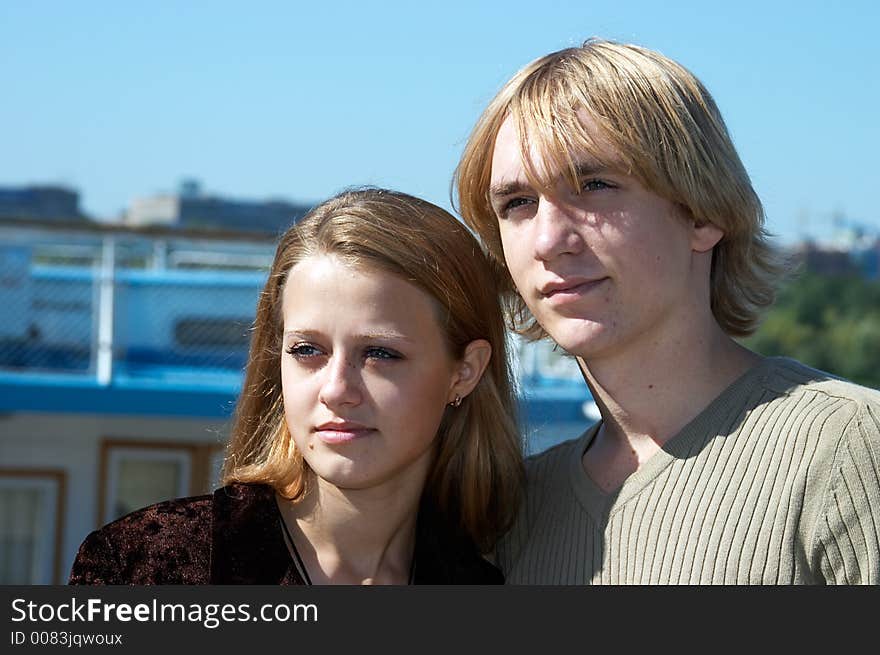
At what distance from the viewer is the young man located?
2.50m

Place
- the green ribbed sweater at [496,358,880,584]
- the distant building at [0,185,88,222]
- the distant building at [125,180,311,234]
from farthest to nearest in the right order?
the distant building at [0,185,88,222] < the distant building at [125,180,311,234] < the green ribbed sweater at [496,358,880,584]

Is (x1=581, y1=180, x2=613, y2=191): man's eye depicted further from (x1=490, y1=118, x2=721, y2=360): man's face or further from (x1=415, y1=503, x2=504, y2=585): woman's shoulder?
(x1=415, y1=503, x2=504, y2=585): woman's shoulder

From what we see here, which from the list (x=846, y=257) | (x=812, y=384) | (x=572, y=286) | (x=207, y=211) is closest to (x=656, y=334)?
(x=572, y=286)

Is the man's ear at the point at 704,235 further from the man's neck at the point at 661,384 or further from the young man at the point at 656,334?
the man's neck at the point at 661,384

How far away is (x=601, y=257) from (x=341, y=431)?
65 centimetres

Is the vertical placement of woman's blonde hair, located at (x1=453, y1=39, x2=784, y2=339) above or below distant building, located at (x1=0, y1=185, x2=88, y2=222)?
below

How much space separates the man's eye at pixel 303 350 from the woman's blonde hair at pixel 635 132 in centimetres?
55

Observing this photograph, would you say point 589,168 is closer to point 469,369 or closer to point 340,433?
point 469,369

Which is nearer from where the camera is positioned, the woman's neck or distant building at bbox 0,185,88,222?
the woman's neck

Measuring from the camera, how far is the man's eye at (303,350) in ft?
8.89

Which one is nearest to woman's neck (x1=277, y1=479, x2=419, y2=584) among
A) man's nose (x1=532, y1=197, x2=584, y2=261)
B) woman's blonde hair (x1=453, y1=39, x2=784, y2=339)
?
man's nose (x1=532, y1=197, x2=584, y2=261)

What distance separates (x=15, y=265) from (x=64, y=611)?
7.63 m

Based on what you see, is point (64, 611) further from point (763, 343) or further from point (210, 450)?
point (763, 343)

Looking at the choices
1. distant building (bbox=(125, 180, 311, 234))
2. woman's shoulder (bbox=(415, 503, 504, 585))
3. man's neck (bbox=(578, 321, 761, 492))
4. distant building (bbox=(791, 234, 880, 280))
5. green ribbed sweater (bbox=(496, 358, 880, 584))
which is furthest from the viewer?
distant building (bbox=(791, 234, 880, 280))
